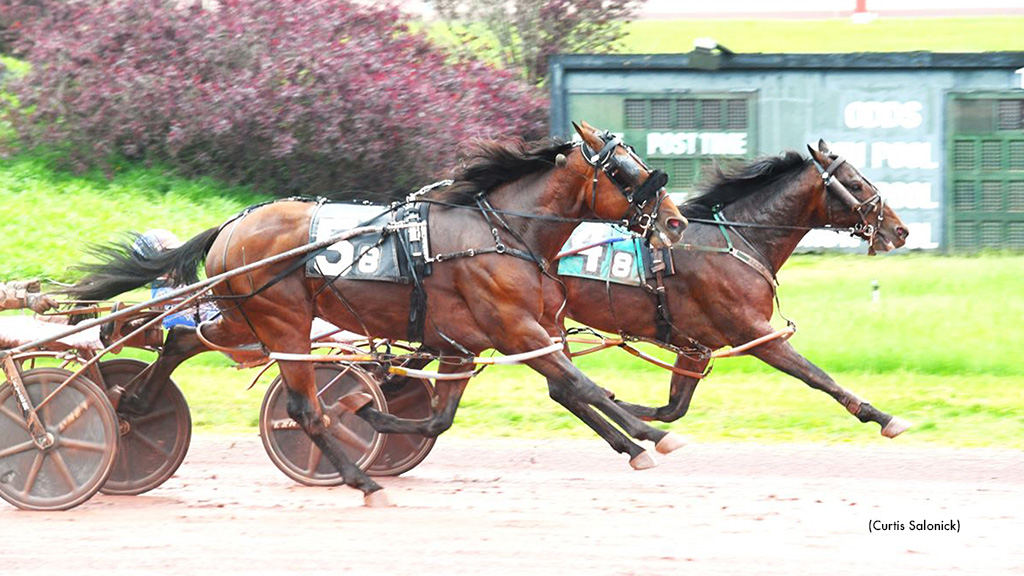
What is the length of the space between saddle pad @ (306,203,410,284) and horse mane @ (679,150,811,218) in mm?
1924

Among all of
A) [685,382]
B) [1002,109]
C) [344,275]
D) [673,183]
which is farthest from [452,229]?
[1002,109]

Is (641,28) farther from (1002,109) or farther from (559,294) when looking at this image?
(559,294)

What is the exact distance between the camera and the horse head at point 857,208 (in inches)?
300

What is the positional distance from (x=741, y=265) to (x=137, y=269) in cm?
320

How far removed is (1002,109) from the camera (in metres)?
13.9

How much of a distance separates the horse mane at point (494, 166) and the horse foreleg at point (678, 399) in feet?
5.30

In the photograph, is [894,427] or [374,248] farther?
[894,427]

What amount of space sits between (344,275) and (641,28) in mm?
21314

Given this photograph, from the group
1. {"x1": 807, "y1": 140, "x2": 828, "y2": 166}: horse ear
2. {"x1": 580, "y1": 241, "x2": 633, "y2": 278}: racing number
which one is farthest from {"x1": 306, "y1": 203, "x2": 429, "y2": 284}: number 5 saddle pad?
{"x1": 807, "y1": 140, "x2": 828, "y2": 166}: horse ear

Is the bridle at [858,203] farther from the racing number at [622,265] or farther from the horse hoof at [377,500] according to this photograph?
the horse hoof at [377,500]

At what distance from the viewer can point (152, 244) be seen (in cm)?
753

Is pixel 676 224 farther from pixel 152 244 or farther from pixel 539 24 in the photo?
pixel 539 24

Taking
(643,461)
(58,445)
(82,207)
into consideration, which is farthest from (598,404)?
(82,207)

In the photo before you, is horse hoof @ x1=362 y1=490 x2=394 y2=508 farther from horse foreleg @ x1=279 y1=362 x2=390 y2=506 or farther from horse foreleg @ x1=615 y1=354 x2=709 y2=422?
horse foreleg @ x1=615 y1=354 x2=709 y2=422
